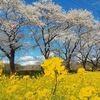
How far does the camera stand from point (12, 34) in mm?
38625

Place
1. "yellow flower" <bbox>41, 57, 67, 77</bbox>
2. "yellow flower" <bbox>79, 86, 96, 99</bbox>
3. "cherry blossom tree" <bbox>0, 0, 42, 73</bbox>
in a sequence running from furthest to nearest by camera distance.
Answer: "cherry blossom tree" <bbox>0, 0, 42, 73</bbox>, "yellow flower" <bbox>41, 57, 67, 77</bbox>, "yellow flower" <bbox>79, 86, 96, 99</bbox>

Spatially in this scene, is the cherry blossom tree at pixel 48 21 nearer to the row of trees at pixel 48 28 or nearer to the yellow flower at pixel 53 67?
the row of trees at pixel 48 28

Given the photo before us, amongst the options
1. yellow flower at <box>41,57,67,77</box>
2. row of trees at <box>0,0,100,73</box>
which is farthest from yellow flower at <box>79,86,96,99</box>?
row of trees at <box>0,0,100,73</box>

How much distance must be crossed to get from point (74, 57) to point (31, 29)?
55.4 feet

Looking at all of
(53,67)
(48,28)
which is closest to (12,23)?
(48,28)

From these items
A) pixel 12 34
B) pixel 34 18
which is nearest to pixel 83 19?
pixel 34 18

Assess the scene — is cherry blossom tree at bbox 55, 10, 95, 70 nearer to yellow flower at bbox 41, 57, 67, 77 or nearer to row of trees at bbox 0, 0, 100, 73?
row of trees at bbox 0, 0, 100, 73

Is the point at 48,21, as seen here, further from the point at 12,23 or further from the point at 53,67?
the point at 53,67

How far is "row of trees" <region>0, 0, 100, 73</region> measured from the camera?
1522 inches

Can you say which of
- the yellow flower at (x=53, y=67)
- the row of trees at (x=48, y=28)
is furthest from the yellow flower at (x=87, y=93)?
the row of trees at (x=48, y=28)

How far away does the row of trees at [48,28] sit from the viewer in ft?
127

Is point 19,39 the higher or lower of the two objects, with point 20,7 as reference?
lower

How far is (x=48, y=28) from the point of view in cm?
4738

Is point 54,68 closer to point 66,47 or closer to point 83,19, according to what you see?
point 83,19
